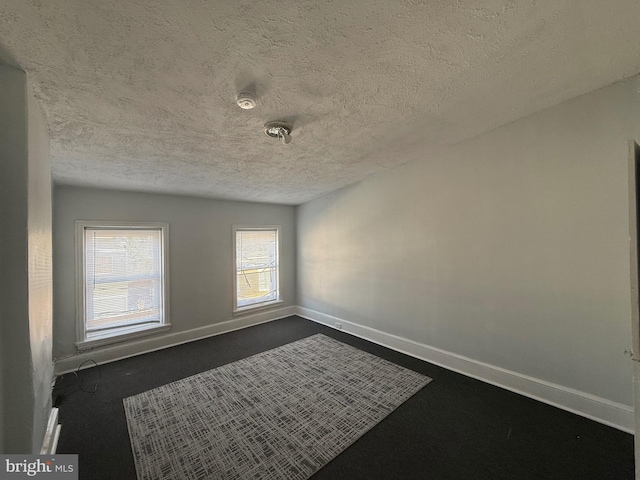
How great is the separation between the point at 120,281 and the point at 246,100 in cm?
308

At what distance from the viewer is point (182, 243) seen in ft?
11.6

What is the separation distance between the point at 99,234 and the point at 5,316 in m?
2.39

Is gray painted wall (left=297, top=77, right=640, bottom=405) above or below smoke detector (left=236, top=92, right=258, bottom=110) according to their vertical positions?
below

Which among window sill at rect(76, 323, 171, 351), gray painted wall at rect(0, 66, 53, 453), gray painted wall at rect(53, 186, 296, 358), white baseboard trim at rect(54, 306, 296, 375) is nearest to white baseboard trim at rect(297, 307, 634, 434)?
white baseboard trim at rect(54, 306, 296, 375)

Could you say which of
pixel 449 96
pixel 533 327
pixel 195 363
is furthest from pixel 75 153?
pixel 533 327

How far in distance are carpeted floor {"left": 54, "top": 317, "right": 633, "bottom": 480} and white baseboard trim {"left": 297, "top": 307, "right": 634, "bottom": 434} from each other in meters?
0.06

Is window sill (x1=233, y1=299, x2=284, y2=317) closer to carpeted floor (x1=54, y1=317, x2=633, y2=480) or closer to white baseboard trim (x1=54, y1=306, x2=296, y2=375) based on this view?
white baseboard trim (x1=54, y1=306, x2=296, y2=375)

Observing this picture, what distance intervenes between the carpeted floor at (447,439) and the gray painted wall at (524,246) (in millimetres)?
340

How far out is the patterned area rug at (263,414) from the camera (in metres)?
1.55

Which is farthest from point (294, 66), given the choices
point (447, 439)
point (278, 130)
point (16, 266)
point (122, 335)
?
point (122, 335)

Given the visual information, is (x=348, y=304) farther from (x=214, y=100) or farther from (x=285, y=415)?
(x=214, y=100)

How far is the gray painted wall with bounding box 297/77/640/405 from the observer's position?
1.75 m

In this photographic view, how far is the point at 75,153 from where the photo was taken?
1.98 m

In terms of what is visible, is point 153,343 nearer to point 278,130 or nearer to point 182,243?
point 182,243
